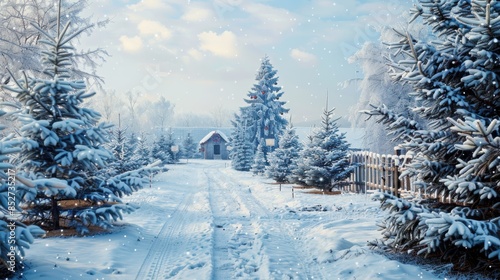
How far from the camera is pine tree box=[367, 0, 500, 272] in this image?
5.04m

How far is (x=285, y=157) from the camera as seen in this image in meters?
25.5

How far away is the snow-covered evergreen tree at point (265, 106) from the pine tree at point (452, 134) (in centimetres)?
3608

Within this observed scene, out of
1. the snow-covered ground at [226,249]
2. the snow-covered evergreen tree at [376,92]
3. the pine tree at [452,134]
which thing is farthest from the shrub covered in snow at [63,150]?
the snow-covered evergreen tree at [376,92]

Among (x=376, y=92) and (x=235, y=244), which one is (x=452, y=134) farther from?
(x=376, y=92)

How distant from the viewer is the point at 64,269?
605 centimetres

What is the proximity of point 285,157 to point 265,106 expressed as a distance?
59.3 feet

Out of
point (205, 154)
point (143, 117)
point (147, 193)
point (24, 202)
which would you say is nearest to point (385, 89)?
point (147, 193)

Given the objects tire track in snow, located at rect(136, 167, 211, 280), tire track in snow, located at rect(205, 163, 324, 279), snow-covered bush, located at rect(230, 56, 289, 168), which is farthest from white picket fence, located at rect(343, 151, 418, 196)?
snow-covered bush, located at rect(230, 56, 289, 168)

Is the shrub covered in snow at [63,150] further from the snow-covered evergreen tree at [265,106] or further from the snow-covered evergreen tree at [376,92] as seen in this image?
the snow-covered evergreen tree at [265,106]

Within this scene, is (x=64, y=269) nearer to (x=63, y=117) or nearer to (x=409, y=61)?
(x=63, y=117)

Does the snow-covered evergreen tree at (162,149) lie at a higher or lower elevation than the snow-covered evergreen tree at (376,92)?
lower

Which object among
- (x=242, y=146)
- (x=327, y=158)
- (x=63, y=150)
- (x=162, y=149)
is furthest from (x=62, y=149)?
(x=162, y=149)

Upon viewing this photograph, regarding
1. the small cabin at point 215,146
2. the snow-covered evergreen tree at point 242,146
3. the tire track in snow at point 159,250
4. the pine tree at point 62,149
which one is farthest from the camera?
the small cabin at point 215,146

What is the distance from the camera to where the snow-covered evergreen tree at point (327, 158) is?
18.1 m
